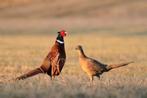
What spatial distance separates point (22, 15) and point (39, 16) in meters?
2.97

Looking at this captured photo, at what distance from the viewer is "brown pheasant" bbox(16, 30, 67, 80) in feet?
40.5

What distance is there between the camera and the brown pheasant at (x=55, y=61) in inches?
486

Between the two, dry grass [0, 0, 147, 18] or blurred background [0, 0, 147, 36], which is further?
dry grass [0, 0, 147, 18]

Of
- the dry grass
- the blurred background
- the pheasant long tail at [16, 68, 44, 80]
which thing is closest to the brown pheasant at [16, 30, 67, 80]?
the pheasant long tail at [16, 68, 44, 80]

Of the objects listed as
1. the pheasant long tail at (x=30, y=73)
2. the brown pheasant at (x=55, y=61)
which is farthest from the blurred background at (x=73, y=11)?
the pheasant long tail at (x=30, y=73)

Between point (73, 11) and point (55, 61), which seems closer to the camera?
point (55, 61)

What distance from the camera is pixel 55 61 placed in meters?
12.4

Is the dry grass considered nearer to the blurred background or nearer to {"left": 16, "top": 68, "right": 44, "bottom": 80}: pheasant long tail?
the blurred background

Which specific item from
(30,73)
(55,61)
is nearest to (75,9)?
(55,61)

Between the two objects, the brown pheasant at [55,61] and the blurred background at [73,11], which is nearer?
the brown pheasant at [55,61]

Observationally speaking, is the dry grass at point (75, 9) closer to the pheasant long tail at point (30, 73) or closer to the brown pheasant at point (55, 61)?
the brown pheasant at point (55, 61)

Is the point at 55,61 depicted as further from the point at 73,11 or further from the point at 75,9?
the point at 75,9

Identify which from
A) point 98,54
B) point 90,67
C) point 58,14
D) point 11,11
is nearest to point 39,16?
point 58,14

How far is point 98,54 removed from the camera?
24812 mm
